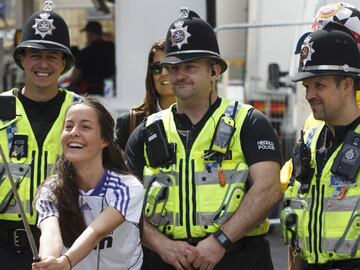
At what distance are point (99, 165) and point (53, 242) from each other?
1.95ft

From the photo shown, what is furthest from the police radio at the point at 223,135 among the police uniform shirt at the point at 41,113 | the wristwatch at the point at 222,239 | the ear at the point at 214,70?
the police uniform shirt at the point at 41,113

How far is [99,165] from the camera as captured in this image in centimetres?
516

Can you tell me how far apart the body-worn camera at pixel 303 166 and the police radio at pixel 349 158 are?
17cm

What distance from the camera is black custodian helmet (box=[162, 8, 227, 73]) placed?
5.70 metres

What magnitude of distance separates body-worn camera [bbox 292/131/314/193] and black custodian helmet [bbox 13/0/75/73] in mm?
1594

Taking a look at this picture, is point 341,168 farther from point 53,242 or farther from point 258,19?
point 258,19

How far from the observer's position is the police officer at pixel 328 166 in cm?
509

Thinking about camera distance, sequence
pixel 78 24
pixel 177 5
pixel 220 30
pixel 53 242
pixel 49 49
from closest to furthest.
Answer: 1. pixel 53 242
2. pixel 49 49
3. pixel 177 5
4. pixel 220 30
5. pixel 78 24

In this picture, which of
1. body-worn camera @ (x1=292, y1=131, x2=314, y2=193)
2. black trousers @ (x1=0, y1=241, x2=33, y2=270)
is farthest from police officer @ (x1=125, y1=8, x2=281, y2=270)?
black trousers @ (x1=0, y1=241, x2=33, y2=270)

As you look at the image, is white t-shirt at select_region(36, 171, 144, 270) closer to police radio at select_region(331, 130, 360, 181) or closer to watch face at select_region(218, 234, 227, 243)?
watch face at select_region(218, 234, 227, 243)

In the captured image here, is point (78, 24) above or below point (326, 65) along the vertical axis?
below

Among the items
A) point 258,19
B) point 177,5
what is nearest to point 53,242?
point 177,5

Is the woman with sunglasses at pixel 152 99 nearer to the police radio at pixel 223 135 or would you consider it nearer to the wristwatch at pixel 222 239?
the police radio at pixel 223 135

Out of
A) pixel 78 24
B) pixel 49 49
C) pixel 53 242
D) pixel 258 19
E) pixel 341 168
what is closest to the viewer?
pixel 53 242
